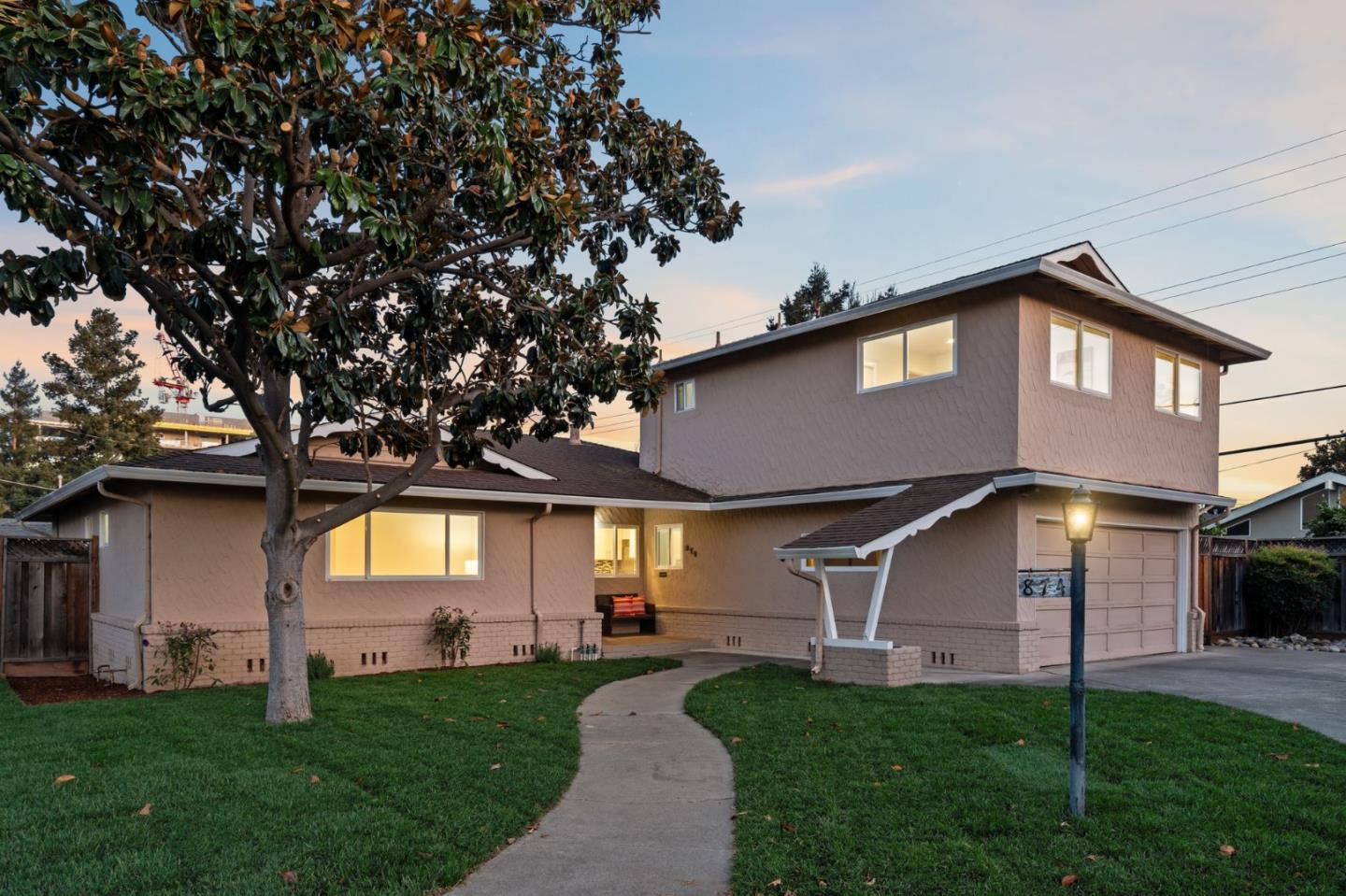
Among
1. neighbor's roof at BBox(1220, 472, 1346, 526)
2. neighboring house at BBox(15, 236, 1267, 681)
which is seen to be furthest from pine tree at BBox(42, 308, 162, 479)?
neighbor's roof at BBox(1220, 472, 1346, 526)

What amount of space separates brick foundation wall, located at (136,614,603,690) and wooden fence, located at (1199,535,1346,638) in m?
11.6

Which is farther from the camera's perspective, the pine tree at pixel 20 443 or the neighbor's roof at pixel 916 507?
the pine tree at pixel 20 443

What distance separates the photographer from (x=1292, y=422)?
1213 inches

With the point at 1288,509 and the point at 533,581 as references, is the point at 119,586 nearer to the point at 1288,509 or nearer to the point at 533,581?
the point at 533,581

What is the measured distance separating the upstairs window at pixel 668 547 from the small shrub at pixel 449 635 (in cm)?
562

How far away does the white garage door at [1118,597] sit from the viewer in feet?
45.2

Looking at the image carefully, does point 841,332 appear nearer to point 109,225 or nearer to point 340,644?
point 340,644

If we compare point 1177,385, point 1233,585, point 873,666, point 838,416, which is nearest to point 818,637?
point 873,666

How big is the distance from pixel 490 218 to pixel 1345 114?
51.7 feet

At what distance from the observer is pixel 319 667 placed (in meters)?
12.9

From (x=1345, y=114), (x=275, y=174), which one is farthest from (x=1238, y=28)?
(x=275, y=174)

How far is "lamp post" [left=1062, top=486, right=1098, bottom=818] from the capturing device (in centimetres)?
594

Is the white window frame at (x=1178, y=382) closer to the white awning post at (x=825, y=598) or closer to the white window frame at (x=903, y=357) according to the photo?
the white window frame at (x=903, y=357)

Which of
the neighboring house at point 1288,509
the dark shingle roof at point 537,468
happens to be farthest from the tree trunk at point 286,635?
the neighboring house at point 1288,509
